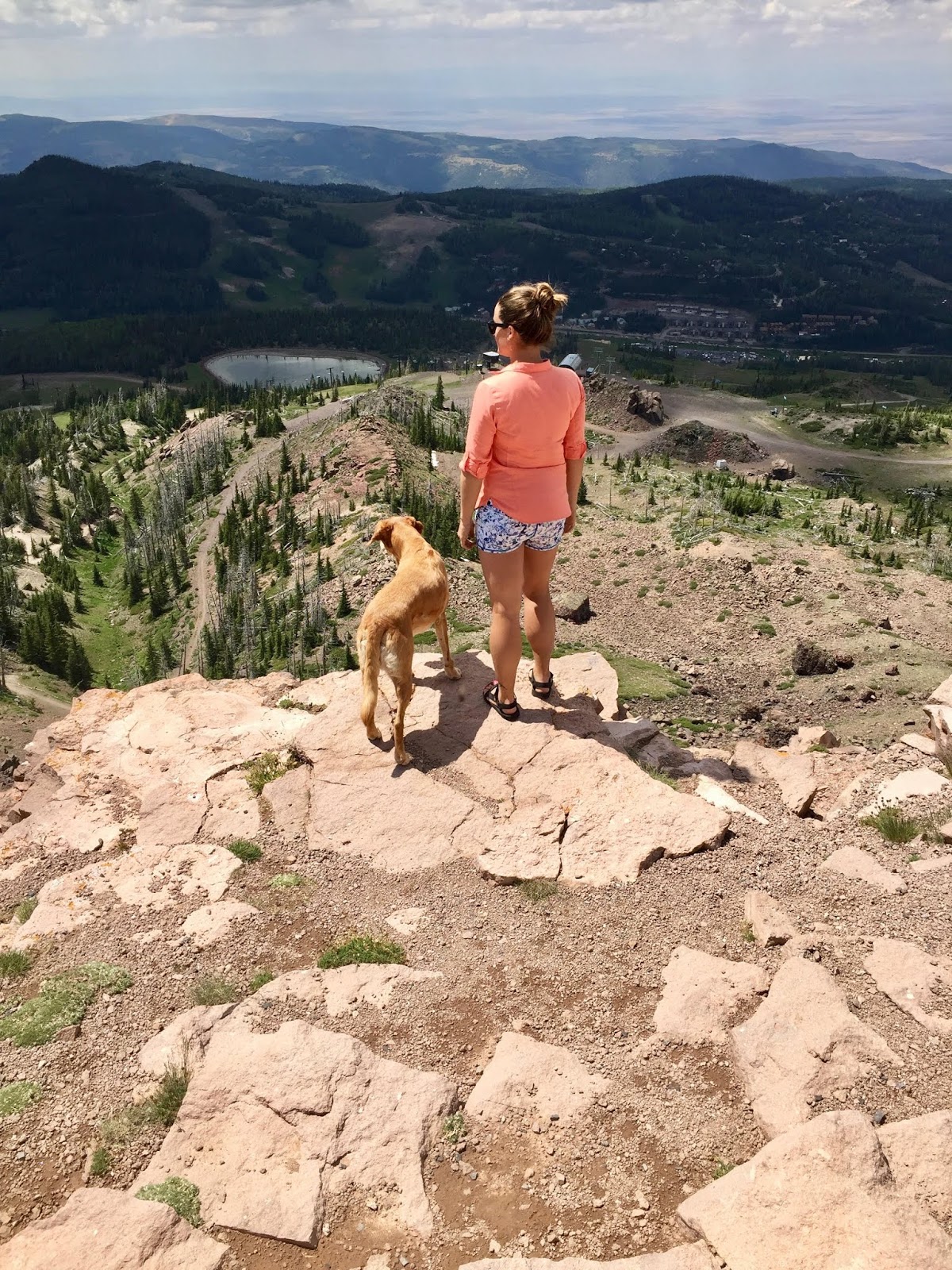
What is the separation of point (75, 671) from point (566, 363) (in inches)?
2247

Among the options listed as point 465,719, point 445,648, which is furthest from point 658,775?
point 445,648

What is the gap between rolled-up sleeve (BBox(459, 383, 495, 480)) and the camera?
34.1 feet

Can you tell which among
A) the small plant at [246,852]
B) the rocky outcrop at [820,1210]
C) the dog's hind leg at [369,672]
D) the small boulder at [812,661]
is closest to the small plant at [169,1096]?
the small plant at [246,852]

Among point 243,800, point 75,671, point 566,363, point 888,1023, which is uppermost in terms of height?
point 566,363

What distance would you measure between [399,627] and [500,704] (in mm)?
2397

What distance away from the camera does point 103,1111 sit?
25.0 feet

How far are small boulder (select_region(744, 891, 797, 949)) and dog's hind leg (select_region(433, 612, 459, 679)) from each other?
6.41 meters

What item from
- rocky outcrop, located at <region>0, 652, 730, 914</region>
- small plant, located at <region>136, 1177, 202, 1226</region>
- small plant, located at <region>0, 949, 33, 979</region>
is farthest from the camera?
rocky outcrop, located at <region>0, 652, 730, 914</region>

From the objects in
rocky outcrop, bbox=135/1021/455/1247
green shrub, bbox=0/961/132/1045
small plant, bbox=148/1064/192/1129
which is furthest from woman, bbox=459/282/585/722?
small plant, bbox=148/1064/192/1129

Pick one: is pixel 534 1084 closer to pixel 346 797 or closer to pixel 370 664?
pixel 346 797

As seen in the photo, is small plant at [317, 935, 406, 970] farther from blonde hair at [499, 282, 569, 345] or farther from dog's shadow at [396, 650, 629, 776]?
blonde hair at [499, 282, 569, 345]

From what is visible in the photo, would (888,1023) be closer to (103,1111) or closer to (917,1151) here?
(917,1151)

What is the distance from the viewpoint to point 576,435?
1129cm

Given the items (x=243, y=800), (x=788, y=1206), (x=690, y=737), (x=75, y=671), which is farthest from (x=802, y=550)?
(x=75, y=671)
